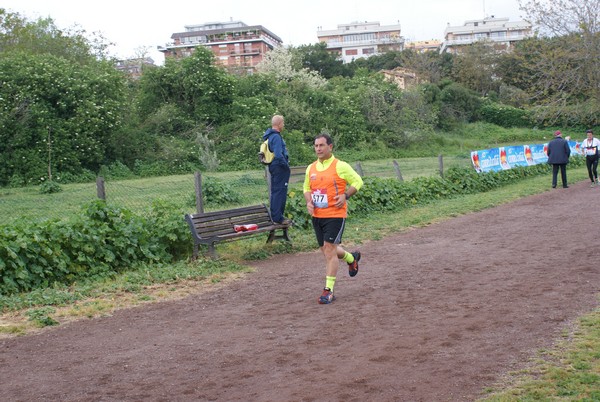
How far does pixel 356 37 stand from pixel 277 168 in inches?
5403

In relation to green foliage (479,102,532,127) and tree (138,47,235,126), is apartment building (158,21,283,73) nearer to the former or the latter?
green foliage (479,102,532,127)

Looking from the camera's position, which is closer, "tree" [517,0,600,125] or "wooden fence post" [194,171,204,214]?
"wooden fence post" [194,171,204,214]

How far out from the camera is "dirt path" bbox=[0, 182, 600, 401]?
5.27 metres

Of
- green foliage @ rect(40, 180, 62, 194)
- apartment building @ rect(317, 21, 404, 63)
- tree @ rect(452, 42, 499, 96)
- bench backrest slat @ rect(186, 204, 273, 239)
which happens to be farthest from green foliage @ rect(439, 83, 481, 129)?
apartment building @ rect(317, 21, 404, 63)

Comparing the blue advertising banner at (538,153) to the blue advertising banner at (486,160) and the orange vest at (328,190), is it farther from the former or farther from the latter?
the orange vest at (328,190)

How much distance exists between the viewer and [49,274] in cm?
943

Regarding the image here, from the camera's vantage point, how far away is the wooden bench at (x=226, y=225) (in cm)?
1095

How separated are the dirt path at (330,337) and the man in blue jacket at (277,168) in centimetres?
167

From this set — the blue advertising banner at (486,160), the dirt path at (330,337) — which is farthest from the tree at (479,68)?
the dirt path at (330,337)

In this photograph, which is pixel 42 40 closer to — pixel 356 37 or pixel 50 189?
pixel 50 189

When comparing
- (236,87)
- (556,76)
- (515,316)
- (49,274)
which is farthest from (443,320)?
(236,87)

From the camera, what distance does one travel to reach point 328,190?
823 cm

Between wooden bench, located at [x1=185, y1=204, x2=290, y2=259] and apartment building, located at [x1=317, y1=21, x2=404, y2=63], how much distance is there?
129524 mm

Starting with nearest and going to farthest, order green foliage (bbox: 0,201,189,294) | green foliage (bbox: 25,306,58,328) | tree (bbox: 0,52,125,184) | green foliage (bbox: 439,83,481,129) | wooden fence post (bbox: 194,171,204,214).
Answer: green foliage (bbox: 25,306,58,328) < green foliage (bbox: 0,201,189,294) < wooden fence post (bbox: 194,171,204,214) < tree (bbox: 0,52,125,184) < green foliage (bbox: 439,83,481,129)
